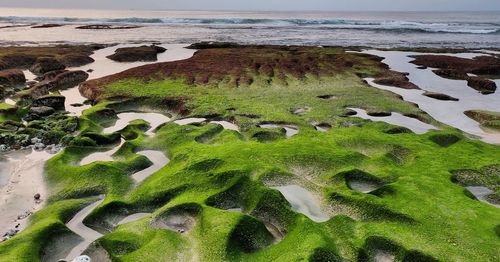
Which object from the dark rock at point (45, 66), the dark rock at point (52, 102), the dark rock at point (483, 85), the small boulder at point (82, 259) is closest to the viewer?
the small boulder at point (82, 259)

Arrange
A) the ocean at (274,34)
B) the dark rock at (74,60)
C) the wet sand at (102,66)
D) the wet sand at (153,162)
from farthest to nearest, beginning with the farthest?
the ocean at (274,34) < the dark rock at (74,60) < the wet sand at (102,66) < the wet sand at (153,162)

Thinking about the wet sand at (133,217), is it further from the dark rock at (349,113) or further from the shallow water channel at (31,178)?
the dark rock at (349,113)

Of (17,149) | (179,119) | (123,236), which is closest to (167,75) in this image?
(179,119)

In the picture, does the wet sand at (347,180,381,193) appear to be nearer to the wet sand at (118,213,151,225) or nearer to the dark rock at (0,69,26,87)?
the wet sand at (118,213,151,225)

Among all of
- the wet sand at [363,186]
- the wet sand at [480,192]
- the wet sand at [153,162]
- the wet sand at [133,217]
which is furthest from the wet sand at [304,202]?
the wet sand at [480,192]

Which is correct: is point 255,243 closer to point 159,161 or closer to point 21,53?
point 159,161

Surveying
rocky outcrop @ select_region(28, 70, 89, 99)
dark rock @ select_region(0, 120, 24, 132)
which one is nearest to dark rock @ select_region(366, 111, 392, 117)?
dark rock @ select_region(0, 120, 24, 132)

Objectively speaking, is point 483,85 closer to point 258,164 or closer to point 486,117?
point 486,117

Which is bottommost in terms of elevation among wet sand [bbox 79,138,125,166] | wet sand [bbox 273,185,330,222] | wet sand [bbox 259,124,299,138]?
wet sand [bbox 79,138,125,166]
